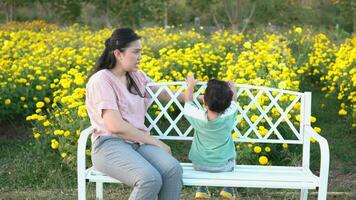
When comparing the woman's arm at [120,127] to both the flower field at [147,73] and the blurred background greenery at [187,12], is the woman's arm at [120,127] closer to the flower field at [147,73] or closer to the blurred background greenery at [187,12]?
the flower field at [147,73]

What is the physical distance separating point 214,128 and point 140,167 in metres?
0.55

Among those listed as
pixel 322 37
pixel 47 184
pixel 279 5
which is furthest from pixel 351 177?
pixel 279 5

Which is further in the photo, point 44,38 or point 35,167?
point 44,38

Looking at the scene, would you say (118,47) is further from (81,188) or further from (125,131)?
(81,188)

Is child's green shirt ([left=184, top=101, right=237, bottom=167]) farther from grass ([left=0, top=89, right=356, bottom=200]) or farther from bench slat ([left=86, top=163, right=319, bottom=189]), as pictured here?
grass ([left=0, top=89, right=356, bottom=200])

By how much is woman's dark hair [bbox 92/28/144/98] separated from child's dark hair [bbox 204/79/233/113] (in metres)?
0.47

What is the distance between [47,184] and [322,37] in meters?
6.37

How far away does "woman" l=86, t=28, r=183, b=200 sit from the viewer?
9.64ft

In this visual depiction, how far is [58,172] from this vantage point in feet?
14.4

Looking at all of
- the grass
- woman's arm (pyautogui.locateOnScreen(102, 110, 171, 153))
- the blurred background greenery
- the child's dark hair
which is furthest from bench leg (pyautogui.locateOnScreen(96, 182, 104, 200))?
the blurred background greenery

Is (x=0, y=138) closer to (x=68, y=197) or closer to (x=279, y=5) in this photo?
(x=68, y=197)

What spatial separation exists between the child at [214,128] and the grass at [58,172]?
756 mm

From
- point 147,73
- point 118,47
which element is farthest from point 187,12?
point 118,47

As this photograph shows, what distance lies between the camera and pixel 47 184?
13.8ft
